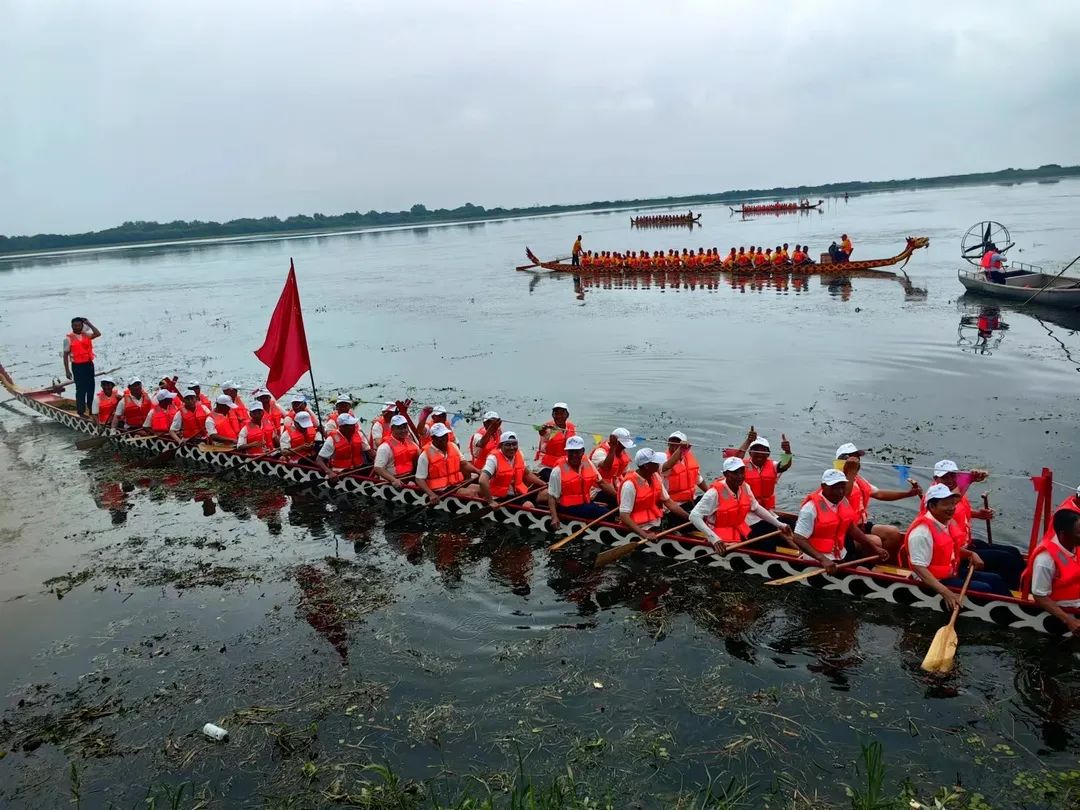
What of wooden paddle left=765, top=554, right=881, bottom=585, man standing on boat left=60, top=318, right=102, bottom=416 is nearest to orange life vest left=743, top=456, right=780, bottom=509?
wooden paddle left=765, top=554, right=881, bottom=585

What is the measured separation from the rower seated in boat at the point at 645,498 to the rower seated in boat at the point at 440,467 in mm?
3422

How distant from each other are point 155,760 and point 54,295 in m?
72.4

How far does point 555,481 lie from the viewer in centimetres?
1166

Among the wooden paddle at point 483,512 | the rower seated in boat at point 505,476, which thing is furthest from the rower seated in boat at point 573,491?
the rower seated in boat at point 505,476

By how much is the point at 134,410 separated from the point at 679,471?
14.7 meters

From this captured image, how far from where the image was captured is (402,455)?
46.1ft

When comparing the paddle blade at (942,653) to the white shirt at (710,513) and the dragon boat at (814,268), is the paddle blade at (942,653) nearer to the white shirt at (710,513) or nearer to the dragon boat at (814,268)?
the white shirt at (710,513)

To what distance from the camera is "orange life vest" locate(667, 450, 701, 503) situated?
11367 millimetres

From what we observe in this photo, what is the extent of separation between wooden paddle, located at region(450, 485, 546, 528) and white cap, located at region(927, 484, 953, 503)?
19.8ft

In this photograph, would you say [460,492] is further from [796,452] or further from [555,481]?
[796,452]

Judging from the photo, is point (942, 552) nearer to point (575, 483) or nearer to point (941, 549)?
point (941, 549)

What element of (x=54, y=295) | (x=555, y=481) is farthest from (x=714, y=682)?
(x=54, y=295)

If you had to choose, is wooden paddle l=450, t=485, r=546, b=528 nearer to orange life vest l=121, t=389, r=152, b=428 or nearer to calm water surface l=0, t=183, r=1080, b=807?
calm water surface l=0, t=183, r=1080, b=807

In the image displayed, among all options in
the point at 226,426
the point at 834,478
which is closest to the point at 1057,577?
the point at 834,478
